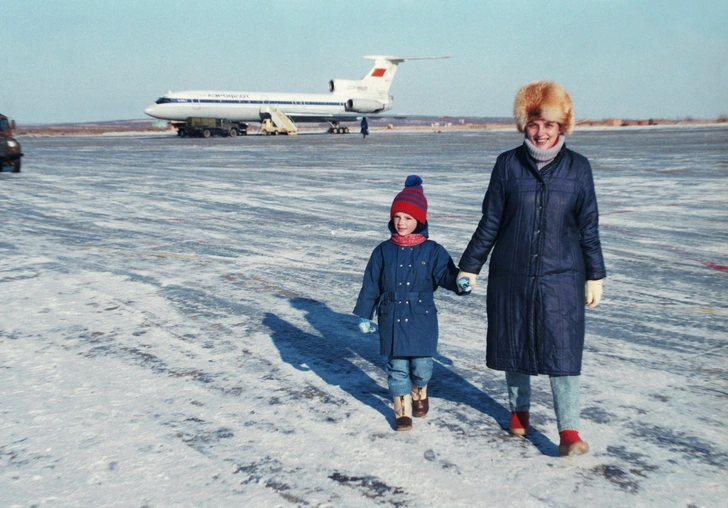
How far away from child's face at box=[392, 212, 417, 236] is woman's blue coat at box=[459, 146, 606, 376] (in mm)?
480

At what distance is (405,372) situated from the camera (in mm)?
3811

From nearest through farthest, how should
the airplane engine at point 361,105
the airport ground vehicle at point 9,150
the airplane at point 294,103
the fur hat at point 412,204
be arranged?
the fur hat at point 412,204 < the airport ground vehicle at point 9,150 < the airplane at point 294,103 < the airplane engine at point 361,105

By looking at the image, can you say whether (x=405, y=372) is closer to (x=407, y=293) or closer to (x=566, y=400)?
(x=407, y=293)

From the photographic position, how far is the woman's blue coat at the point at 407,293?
370 centimetres

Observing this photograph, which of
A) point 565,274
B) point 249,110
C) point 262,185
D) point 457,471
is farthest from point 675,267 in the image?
point 249,110

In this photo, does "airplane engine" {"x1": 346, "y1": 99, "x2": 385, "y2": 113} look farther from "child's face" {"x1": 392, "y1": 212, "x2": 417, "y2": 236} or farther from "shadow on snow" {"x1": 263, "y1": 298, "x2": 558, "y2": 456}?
"child's face" {"x1": 392, "y1": 212, "x2": 417, "y2": 236}

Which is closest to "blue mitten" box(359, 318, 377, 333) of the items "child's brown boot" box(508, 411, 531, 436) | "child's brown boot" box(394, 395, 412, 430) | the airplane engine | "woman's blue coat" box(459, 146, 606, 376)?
"child's brown boot" box(394, 395, 412, 430)

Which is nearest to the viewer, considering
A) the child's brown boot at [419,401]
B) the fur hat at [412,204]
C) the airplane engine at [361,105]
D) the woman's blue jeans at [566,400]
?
the woman's blue jeans at [566,400]

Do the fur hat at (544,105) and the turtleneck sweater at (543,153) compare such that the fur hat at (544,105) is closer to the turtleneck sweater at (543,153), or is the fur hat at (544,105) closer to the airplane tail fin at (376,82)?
the turtleneck sweater at (543,153)

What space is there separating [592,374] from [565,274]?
1.32 m

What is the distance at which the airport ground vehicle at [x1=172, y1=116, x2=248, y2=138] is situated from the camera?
51125mm

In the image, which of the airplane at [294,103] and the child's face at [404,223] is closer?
the child's face at [404,223]

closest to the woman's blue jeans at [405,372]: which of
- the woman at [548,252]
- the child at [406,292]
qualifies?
the child at [406,292]

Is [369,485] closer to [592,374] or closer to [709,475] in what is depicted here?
[709,475]
